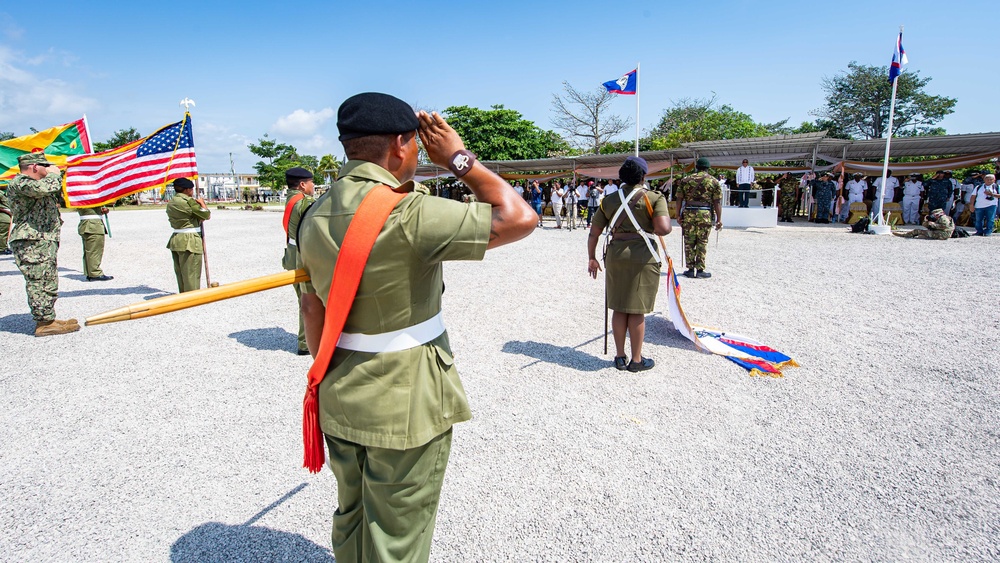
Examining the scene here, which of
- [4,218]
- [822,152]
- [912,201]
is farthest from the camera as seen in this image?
[822,152]

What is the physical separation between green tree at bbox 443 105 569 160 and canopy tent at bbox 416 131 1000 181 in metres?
19.2

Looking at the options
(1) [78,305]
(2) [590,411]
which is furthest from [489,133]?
(2) [590,411]

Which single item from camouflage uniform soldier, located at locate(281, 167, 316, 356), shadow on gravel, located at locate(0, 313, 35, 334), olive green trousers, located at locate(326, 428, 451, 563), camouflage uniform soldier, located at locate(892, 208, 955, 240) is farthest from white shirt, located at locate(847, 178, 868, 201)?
shadow on gravel, located at locate(0, 313, 35, 334)

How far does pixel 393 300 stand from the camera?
151 cm

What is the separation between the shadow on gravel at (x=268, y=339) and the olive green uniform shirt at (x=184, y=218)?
6.42ft

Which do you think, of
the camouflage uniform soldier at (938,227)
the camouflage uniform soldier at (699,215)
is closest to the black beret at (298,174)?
the camouflage uniform soldier at (699,215)

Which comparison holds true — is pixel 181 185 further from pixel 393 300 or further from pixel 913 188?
pixel 913 188

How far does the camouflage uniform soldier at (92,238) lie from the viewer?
355 inches

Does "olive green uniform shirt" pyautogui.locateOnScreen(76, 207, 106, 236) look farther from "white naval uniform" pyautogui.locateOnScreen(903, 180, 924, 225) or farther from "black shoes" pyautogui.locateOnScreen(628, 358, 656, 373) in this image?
"white naval uniform" pyautogui.locateOnScreen(903, 180, 924, 225)

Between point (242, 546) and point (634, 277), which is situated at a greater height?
point (634, 277)

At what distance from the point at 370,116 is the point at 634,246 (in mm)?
3364

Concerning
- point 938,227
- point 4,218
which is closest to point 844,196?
point 938,227

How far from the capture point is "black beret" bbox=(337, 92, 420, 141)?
59.6 inches

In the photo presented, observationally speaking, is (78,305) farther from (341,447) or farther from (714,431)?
(714,431)
